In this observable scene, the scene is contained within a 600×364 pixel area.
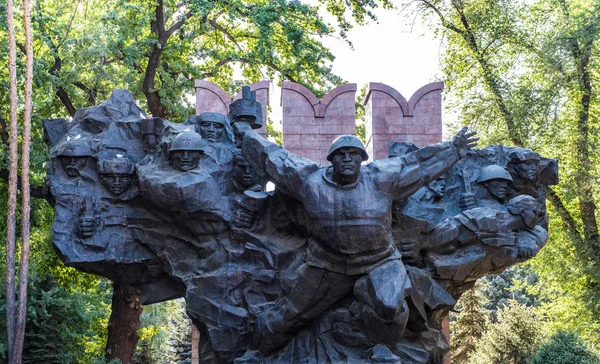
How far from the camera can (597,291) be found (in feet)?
65.5

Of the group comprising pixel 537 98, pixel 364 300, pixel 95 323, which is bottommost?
pixel 95 323

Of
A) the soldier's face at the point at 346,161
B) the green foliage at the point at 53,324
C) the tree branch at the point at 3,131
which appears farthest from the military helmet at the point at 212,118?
the tree branch at the point at 3,131

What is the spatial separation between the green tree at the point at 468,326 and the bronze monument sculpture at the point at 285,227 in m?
15.4

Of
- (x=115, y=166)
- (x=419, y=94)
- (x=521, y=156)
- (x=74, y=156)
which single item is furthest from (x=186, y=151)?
(x=521, y=156)

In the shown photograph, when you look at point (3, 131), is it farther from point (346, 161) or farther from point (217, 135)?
point (346, 161)

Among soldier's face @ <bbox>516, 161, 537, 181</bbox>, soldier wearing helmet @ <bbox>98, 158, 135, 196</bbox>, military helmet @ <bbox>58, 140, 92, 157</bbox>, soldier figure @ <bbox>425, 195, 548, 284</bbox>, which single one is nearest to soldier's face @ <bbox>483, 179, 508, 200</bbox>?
soldier figure @ <bbox>425, 195, 548, 284</bbox>

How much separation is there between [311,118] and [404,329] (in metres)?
4.80

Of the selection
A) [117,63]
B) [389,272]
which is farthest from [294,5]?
[389,272]

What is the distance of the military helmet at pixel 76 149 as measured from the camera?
11227mm

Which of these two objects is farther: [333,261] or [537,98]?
[537,98]

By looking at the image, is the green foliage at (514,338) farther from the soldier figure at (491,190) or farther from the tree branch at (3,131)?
the tree branch at (3,131)

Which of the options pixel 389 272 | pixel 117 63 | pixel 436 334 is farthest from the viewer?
pixel 117 63

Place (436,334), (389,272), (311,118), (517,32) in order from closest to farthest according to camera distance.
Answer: (389,272) < (436,334) < (311,118) < (517,32)

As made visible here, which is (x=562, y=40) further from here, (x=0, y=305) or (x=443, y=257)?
(x=0, y=305)
